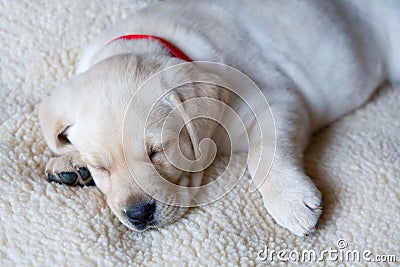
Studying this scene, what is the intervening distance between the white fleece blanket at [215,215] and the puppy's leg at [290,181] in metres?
0.06

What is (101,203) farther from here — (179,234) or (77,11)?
(77,11)

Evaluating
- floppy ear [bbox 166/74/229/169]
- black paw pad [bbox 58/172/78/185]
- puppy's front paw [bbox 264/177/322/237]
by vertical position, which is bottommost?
puppy's front paw [bbox 264/177/322/237]

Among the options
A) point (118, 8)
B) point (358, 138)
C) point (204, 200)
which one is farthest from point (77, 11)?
point (358, 138)

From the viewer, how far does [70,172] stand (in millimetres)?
2580

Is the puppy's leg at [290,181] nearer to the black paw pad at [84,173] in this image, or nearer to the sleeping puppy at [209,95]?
the sleeping puppy at [209,95]

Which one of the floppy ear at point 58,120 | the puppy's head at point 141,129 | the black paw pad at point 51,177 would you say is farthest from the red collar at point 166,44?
the black paw pad at point 51,177

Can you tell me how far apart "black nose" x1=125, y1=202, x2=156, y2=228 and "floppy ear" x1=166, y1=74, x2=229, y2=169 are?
285 mm

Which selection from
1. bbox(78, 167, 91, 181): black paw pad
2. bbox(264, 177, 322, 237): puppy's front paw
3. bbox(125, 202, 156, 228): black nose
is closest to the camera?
bbox(125, 202, 156, 228): black nose

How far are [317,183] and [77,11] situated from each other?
1604mm

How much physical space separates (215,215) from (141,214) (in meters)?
0.32

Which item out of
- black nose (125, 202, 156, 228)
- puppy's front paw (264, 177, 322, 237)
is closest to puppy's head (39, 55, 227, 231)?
black nose (125, 202, 156, 228)

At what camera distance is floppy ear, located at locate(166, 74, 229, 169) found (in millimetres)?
2340

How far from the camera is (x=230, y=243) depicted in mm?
2320

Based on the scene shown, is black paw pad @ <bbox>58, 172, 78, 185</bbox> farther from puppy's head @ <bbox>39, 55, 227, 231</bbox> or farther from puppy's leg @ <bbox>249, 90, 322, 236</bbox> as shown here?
puppy's leg @ <bbox>249, 90, 322, 236</bbox>
